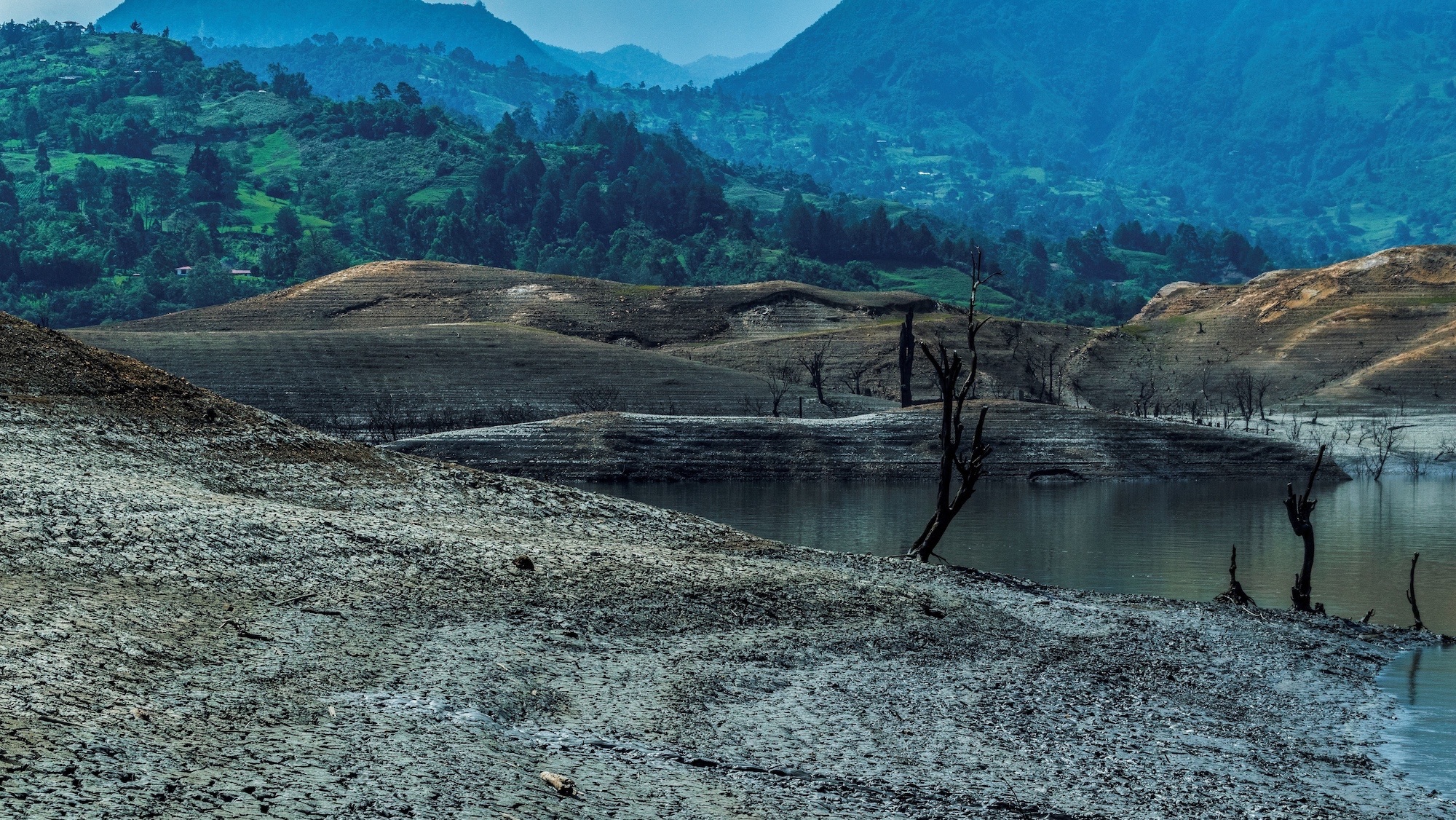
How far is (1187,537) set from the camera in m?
55.9

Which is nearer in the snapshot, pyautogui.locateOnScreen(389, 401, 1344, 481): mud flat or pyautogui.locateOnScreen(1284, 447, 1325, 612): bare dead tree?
pyautogui.locateOnScreen(1284, 447, 1325, 612): bare dead tree

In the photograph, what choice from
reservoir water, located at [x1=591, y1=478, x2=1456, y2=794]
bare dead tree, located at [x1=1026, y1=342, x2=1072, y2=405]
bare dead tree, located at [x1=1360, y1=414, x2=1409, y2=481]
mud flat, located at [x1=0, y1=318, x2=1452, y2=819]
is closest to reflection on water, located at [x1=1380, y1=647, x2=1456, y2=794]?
reservoir water, located at [x1=591, y1=478, x2=1456, y2=794]

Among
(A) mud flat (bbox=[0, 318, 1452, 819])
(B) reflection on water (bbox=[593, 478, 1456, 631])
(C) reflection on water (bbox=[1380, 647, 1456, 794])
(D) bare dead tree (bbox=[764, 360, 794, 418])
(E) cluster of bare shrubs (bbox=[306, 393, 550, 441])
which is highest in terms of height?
(D) bare dead tree (bbox=[764, 360, 794, 418])

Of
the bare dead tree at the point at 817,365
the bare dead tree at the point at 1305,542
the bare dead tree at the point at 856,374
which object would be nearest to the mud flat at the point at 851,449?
the bare dead tree at the point at 817,365

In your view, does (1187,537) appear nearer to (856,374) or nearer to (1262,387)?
(1262,387)

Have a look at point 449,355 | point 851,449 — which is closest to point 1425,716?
point 851,449

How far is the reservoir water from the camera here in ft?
96.7

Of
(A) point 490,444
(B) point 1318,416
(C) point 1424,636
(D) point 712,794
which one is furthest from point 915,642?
(B) point 1318,416

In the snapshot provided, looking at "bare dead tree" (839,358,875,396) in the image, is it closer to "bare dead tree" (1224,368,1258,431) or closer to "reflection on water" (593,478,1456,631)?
"bare dead tree" (1224,368,1258,431)

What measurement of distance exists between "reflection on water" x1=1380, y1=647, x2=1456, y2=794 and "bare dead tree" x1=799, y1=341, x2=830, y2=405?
83133 millimetres

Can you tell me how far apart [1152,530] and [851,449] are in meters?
29.2

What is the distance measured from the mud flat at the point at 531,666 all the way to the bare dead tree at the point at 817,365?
81.5m

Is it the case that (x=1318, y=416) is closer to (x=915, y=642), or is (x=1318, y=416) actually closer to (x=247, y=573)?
(x=915, y=642)

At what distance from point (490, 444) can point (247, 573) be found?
2320 inches
